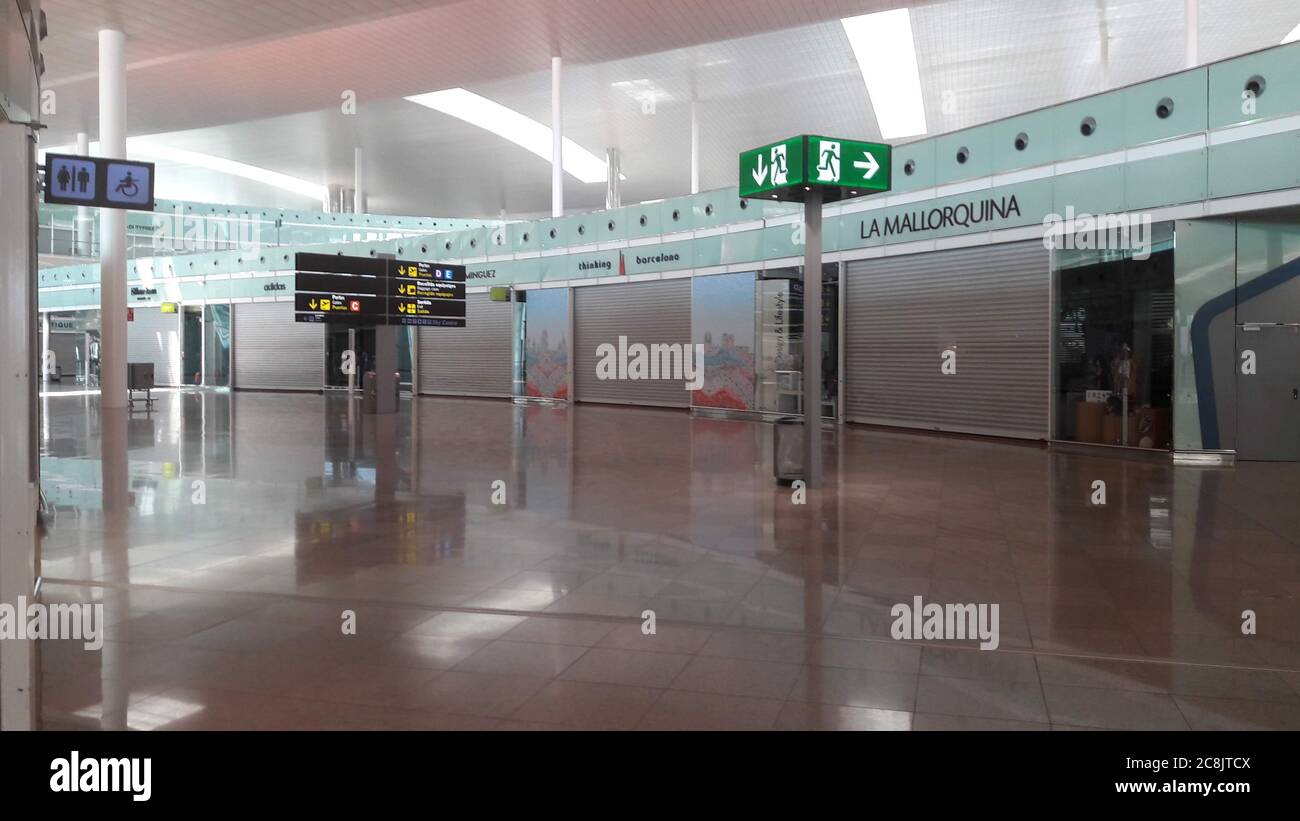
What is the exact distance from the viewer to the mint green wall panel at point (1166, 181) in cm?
1271

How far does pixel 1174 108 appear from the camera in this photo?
42.3 ft

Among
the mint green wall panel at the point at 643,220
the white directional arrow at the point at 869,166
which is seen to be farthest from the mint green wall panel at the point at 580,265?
the white directional arrow at the point at 869,166

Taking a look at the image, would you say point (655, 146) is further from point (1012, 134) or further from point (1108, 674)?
point (1108, 674)

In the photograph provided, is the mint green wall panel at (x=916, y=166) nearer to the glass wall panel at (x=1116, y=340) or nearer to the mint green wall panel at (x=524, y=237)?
the glass wall panel at (x=1116, y=340)

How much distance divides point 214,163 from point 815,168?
39.5 meters

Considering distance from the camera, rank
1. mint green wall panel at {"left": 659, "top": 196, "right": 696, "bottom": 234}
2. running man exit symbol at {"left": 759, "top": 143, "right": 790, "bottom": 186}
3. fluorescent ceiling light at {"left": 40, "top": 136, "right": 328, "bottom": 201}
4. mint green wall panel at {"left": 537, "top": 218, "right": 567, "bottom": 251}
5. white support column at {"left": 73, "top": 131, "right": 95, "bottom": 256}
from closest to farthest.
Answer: running man exit symbol at {"left": 759, "top": 143, "right": 790, "bottom": 186}, mint green wall panel at {"left": 659, "top": 196, "right": 696, "bottom": 234}, mint green wall panel at {"left": 537, "top": 218, "right": 567, "bottom": 251}, white support column at {"left": 73, "top": 131, "right": 95, "bottom": 256}, fluorescent ceiling light at {"left": 40, "top": 136, "right": 328, "bottom": 201}

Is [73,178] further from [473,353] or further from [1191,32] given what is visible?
[1191,32]

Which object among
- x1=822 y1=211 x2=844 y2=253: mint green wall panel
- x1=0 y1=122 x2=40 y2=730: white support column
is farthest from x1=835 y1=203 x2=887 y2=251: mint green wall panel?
x1=0 y1=122 x2=40 y2=730: white support column

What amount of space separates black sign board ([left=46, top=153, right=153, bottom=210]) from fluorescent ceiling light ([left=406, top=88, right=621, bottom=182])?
1574 cm

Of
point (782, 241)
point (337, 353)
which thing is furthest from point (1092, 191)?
point (337, 353)

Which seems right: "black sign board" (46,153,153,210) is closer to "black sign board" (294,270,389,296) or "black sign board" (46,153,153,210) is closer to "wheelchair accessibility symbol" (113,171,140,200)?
"wheelchair accessibility symbol" (113,171,140,200)

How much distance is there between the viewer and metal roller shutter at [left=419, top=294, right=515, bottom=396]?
29156 millimetres

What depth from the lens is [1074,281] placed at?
14508 millimetres

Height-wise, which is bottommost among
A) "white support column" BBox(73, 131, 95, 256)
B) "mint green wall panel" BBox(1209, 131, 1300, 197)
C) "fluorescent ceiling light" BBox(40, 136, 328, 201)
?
"mint green wall panel" BBox(1209, 131, 1300, 197)
